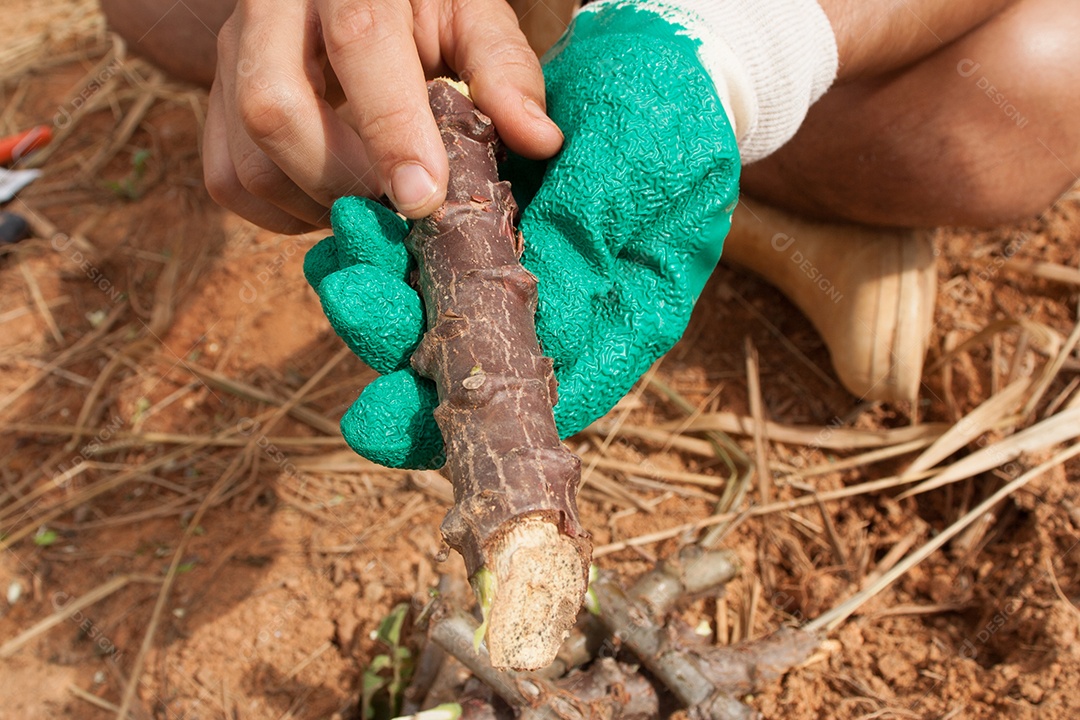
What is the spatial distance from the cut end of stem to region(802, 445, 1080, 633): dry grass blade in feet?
3.50

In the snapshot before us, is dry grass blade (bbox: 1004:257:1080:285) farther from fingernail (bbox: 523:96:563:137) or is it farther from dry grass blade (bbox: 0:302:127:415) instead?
dry grass blade (bbox: 0:302:127:415)

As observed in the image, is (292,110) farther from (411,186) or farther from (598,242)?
(598,242)

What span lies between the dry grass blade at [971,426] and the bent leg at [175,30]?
269cm

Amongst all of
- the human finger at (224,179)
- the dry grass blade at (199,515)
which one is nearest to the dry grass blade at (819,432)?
the dry grass blade at (199,515)

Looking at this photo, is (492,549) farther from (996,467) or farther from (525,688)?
(996,467)

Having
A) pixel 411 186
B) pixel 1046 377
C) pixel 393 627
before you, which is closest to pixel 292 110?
pixel 411 186

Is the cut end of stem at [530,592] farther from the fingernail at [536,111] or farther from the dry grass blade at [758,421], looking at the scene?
the dry grass blade at [758,421]

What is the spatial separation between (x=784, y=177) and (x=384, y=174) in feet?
5.95

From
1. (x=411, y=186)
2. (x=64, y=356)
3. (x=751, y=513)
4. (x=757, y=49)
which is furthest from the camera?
(x=64, y=356)

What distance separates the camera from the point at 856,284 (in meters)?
2.64

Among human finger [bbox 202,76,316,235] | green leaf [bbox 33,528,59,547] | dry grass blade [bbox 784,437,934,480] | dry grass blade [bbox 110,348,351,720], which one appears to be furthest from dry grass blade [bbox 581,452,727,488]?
green leaf [bbox 33,528,59,547]

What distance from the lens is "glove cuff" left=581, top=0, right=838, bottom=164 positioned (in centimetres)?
171

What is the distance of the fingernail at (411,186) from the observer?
139 centimetres

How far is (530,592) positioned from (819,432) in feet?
5.32
